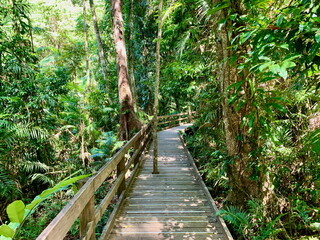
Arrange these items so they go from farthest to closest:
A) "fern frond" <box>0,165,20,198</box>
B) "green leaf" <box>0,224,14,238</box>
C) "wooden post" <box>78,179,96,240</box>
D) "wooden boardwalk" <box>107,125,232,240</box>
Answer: "fern frond" <box>0,165,20,198</box> → "wooden boardwalk" <box>107,125,232,240</box> → "wooden post" <box>78,179,96,240</box> → "green leaf" <box>0,224,14,238</box>

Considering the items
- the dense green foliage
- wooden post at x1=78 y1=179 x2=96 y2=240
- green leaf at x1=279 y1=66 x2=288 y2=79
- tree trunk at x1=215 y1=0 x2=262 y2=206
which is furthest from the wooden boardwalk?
green leaf at x1=279 y1=66 x2=288 y2=79

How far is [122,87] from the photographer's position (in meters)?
7.82

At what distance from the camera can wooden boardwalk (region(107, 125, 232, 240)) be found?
292 centimetres

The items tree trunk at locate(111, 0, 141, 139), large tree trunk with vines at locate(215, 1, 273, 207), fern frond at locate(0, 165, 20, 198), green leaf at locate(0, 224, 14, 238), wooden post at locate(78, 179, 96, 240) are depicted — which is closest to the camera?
green leaf at locate(0, 224, 14, 238)

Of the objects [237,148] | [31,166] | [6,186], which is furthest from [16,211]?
[31,166]

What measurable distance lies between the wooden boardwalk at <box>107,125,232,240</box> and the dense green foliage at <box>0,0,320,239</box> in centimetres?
37

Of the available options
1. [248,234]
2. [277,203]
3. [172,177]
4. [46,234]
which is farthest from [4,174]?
[277,203]

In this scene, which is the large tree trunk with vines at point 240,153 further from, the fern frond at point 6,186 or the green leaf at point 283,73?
the fern frond at point 6,186

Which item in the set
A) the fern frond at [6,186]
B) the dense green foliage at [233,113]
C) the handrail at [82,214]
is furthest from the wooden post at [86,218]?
the fern frond at [6,186]

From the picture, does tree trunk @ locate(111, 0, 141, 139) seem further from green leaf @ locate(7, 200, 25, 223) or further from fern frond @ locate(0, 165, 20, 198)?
green leaf @ locate(7, 200, 25, 223)

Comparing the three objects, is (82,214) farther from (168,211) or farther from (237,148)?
(237,148)

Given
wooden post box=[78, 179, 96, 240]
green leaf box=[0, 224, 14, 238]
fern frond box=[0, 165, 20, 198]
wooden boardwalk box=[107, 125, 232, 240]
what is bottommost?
wooden boardwalk box=[107, 125, 232, 240]

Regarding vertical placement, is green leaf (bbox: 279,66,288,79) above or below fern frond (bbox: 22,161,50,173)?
above

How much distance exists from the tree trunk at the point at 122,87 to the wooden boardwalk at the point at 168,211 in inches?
96.4
